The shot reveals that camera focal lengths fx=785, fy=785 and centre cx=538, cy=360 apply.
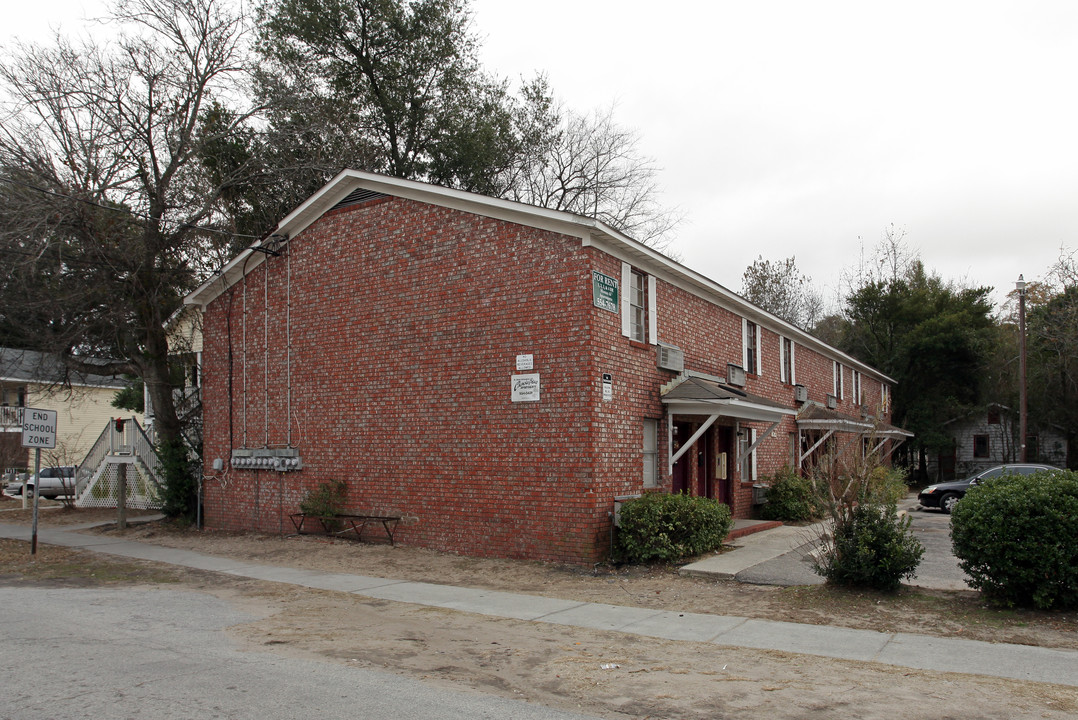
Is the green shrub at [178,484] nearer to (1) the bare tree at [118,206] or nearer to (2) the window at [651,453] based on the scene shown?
(1) the bare tree at [118,206]

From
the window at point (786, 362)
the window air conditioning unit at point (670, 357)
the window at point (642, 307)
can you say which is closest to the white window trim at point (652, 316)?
the window at point (642, 307)

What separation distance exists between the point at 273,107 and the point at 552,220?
32.7 ft

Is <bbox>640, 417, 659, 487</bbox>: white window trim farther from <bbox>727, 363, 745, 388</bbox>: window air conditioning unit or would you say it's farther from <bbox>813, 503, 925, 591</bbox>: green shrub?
<bbox>813, 503, 925, 591</bbox>: green shrub

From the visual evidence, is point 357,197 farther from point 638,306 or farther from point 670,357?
point 670,357

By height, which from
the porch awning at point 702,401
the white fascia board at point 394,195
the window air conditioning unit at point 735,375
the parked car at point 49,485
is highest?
the white fascia board at point 394,195

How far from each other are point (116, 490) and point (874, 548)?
20.9 m

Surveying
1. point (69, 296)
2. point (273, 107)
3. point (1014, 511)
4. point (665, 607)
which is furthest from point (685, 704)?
point (273, 107)

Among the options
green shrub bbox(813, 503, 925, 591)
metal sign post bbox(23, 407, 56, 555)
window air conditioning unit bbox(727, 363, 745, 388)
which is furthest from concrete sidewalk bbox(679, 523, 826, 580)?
metal sign post bbox(23, 407, 56, 555)

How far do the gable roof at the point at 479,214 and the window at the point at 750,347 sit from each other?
12.8 inches

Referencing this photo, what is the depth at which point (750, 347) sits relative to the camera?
20234 millimetres

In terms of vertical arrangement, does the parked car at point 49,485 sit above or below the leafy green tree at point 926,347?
below

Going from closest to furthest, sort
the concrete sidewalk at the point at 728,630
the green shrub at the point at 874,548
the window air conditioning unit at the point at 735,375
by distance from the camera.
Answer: the concrete sidewalk at the point at 728,630 < the green shrub at the point at 874,548 < the window air conditioning unit at the point at 735,375

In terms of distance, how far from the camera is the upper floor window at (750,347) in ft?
64.8

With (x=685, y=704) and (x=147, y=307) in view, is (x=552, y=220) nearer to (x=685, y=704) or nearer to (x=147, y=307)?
(x=685, y=704)
